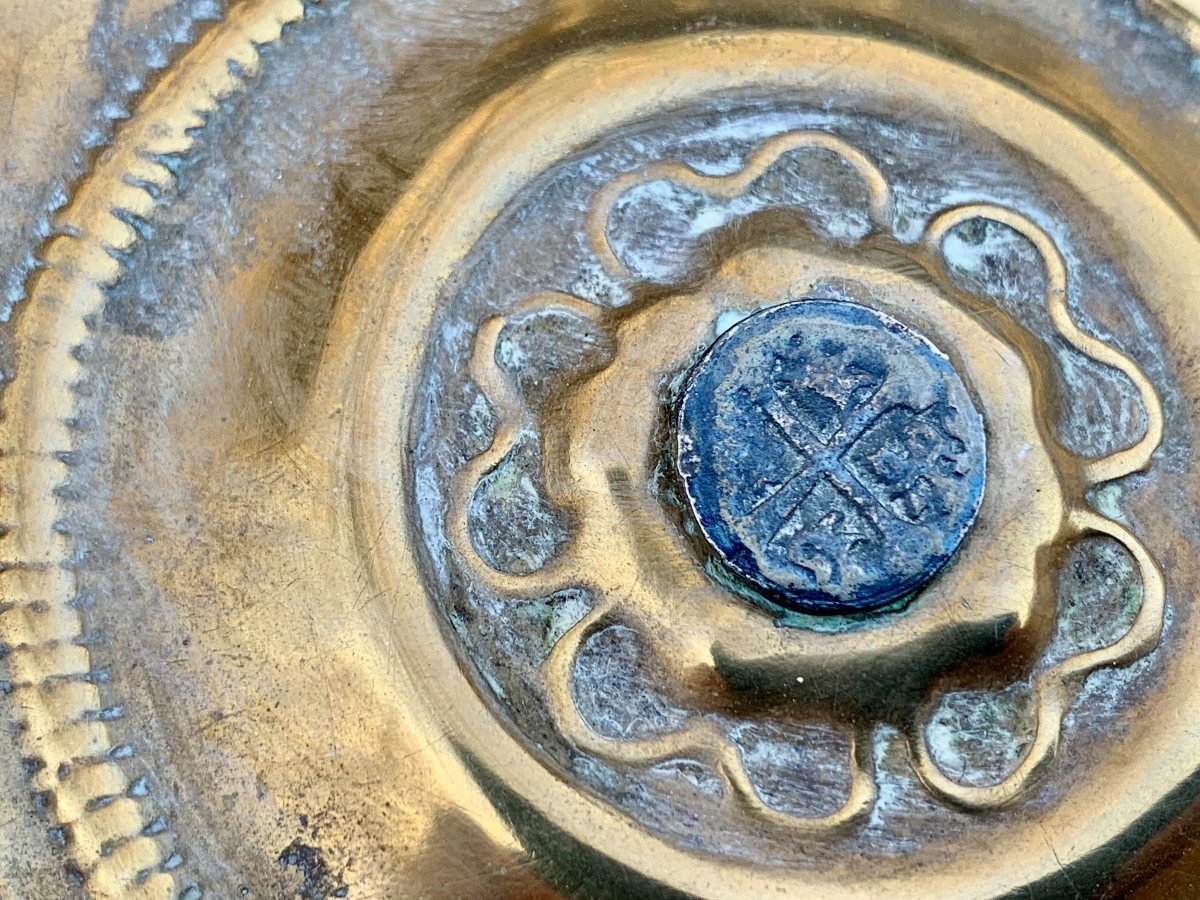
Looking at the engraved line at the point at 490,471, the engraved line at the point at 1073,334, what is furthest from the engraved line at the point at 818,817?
the engraved line at the point at 1073,334

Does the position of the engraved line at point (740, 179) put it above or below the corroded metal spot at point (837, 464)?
above

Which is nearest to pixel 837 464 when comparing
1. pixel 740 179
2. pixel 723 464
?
pixel 723 464

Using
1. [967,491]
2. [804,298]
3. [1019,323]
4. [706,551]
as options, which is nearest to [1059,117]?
[1019,323]

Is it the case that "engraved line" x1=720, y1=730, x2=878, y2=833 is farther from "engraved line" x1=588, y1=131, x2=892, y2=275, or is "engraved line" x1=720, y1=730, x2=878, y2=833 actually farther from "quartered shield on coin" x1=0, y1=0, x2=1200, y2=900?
"engraved line" x1=588, y1=131, x2=892, y2=275

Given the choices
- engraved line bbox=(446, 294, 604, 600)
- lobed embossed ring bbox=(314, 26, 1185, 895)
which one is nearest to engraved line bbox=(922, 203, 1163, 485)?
lobed embossed ring bbox=(314, 26, 1185, 895)

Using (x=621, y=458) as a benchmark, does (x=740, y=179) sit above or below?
above

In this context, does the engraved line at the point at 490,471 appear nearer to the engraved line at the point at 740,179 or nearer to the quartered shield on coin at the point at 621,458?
the quartered shield on coin at the point at 621,458

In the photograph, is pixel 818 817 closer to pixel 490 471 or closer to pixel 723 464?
pixel 723 464
